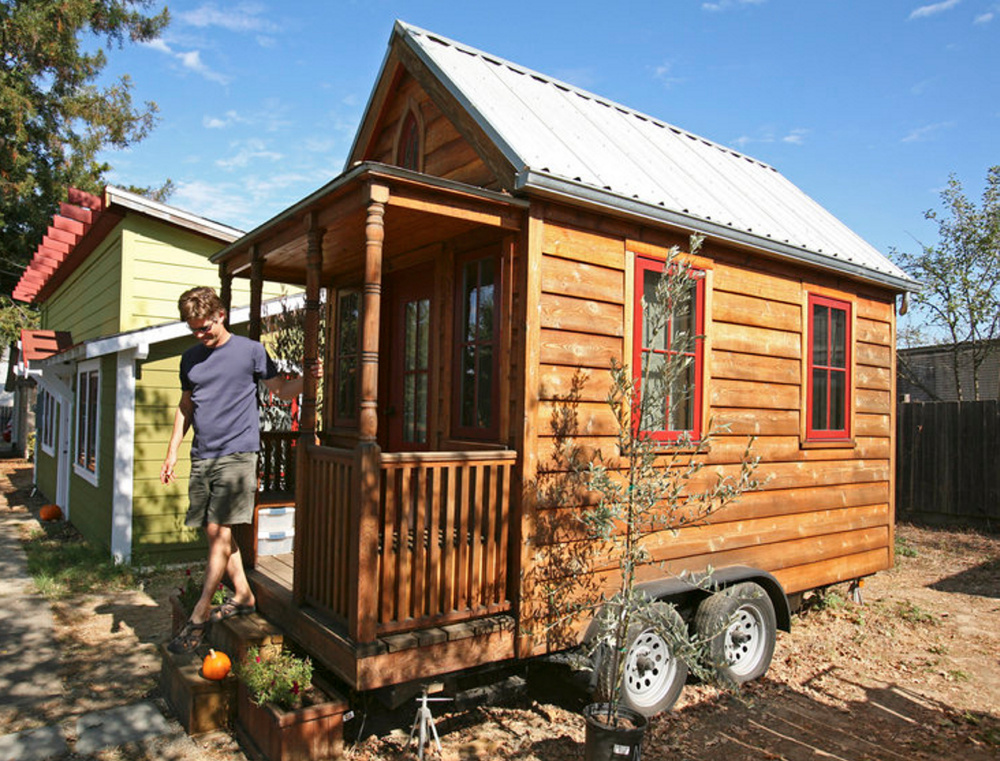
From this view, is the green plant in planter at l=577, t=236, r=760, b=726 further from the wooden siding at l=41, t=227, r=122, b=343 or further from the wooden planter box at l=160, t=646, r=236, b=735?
the wooden siding at l=41, t=227, r=122, b=343

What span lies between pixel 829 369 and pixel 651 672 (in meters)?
3.18

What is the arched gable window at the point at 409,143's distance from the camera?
563cm

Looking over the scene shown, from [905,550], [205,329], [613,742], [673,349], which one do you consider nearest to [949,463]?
[905,550]

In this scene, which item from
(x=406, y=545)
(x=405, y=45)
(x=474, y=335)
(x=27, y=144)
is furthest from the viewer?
(x=27, y=144)

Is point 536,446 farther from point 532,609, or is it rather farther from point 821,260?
point 821,260

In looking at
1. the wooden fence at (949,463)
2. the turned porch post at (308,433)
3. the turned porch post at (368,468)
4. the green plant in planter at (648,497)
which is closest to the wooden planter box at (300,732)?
the turned porch post at (368,468)

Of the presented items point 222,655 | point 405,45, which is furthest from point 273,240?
point 222,655

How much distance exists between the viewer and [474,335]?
4.85m

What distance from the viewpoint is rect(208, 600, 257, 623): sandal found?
14.8 feet

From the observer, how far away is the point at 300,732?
3539 mm

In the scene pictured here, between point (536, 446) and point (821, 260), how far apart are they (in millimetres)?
3310

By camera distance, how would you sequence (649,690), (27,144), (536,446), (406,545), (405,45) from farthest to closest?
(27,144), (405,45), (649,690), (536,446), (406,545)

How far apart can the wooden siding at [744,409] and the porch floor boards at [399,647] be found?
0.25 meters

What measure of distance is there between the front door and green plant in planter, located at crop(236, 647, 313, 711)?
6.28 feet
